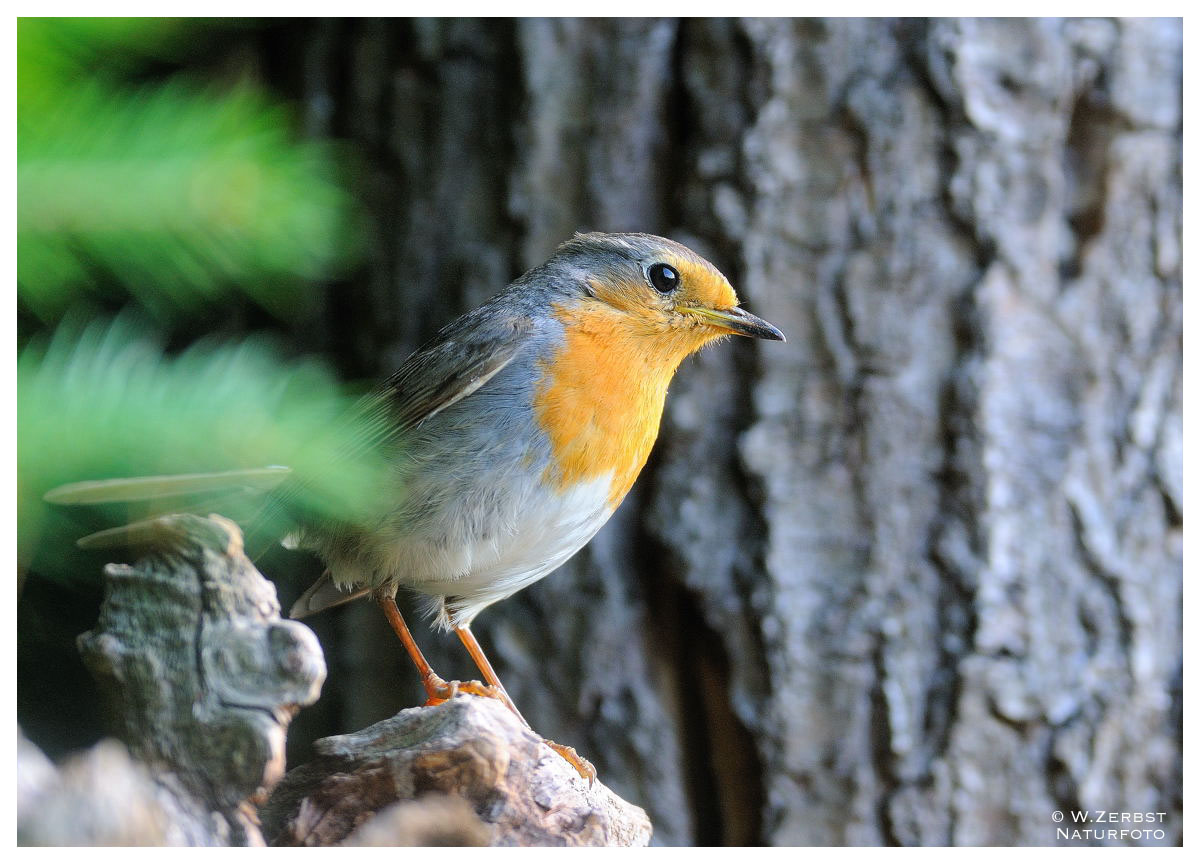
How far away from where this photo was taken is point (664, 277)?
2.03 metres

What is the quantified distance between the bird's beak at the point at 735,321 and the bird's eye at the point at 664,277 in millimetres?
54

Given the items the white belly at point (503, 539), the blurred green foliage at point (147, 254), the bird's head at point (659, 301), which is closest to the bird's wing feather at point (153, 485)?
the blurred green foliage at point (147, 254)

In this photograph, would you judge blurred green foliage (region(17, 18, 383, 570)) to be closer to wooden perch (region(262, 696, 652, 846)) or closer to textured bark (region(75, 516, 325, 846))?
textured bark (region(75, 516, 325, 846))

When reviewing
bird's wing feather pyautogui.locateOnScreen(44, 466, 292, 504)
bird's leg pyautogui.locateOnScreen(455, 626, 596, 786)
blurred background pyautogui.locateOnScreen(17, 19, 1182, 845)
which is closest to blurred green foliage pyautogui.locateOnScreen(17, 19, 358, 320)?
bird's wing feather pyautogui.locateOnScreen(44, 466, 292, 504)

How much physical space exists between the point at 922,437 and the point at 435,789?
5.42 feet

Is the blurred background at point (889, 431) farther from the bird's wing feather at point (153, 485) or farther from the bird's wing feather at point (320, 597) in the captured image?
the bird's wing feather at point (153, 485)

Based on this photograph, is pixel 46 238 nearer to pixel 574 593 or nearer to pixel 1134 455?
pixel 574 593

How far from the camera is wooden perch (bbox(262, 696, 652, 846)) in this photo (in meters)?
1.41

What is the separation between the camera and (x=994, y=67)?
2650 mm

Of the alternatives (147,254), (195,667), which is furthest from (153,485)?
(195,667)

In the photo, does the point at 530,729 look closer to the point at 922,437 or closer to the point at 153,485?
the point at 153,485

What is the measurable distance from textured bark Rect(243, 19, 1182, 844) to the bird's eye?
27.5 inches

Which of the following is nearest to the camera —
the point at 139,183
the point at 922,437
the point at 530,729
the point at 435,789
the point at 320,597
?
the point at 139,183

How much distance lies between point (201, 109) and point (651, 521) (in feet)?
6.63
